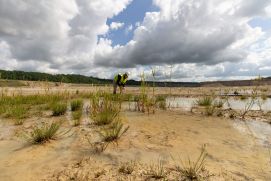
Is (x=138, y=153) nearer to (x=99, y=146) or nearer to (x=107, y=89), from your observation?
(x=99, y=146)

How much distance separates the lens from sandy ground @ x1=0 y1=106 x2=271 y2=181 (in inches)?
118

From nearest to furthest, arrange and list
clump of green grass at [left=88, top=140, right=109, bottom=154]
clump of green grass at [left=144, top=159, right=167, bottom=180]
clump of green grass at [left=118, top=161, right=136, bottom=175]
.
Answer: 1. clump of green grass at [left=144, top=159, right=167, bottom=180]
2. clump of green grass at [left=118, top=161, right=136, bottom=175]
3. clump of green grass at [left=88, top=140, right=109, bottom=154]

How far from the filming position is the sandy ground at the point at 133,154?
2988 mm

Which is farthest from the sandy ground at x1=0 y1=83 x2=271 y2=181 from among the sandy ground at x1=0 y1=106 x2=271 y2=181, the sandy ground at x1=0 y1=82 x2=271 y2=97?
the sandy ground at x1=0 y1=82 x2=271 y2=97

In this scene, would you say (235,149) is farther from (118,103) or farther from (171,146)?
(118,103)

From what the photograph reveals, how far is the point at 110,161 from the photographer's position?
11.1 ft

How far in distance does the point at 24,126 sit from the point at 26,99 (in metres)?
5.51

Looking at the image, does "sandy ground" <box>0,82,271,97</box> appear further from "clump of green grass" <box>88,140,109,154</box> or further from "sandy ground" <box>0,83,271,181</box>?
"clump of green grass" <box>88,140,109,154</box>

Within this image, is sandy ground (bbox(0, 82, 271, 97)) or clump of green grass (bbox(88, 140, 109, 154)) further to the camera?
sandy ground (bbox(0, 82, 271, 97))

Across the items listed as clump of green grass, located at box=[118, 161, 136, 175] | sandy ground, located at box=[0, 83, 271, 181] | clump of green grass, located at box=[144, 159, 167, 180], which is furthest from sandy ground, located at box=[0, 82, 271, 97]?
clump of green grass, located at box=[144, 159, 167, 180]

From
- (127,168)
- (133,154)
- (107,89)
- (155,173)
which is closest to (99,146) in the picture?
(133,154)

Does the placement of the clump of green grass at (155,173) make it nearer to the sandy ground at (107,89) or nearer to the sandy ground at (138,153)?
the sandy ground at (138,153)

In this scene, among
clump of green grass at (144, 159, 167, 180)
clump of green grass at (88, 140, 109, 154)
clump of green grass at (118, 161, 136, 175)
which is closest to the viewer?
clump of green grass at (144, 159, 167, 180)

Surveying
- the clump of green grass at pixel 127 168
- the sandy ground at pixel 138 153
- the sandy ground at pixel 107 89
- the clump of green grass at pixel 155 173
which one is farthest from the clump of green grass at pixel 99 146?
the sandy ground at pixel 107 89
